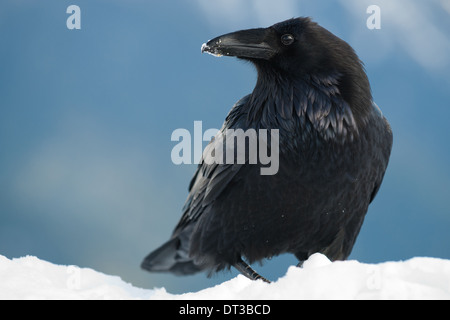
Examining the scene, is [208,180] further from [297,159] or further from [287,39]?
[287,39]

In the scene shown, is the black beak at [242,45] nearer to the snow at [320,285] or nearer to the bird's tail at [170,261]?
the snow at [320,285]

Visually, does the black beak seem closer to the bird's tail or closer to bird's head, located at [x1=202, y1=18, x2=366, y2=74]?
bird's head, located at [x1=202, y1=18, x2=366, y2=74]

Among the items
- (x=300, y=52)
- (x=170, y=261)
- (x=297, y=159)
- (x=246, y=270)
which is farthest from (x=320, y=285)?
(x=170, y=261)

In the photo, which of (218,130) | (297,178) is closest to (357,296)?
(297,178)

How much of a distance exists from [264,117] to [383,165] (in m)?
0.94

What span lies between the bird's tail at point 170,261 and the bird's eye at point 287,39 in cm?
172

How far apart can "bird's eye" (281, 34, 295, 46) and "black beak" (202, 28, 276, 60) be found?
0.09 meters

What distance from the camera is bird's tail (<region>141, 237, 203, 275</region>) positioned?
4367mm

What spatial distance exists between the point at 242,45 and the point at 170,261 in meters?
1.83

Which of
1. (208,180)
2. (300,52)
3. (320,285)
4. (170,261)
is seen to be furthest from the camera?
(170,261)

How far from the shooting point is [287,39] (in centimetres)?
359

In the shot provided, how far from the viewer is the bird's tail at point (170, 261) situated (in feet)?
14.3

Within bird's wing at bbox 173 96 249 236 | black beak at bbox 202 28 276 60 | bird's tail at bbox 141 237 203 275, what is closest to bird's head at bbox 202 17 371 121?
black beak at bbox 202 28 276 60
